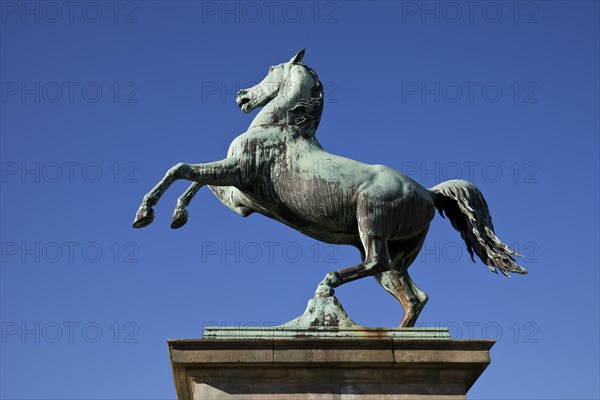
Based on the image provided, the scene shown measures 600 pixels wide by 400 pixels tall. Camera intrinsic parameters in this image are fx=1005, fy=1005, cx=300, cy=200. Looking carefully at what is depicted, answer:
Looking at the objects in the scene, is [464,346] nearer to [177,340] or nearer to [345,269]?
[345,269]

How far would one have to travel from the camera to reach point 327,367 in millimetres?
10445

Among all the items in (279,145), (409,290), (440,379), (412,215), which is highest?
(279,145)

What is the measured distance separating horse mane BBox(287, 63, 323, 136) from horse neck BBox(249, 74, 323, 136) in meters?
0.02

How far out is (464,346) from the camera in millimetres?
10539

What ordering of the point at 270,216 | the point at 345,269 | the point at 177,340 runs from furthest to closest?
the point at 270,216 < the point at 345,269 < the point at 177,340

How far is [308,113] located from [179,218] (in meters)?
2.04

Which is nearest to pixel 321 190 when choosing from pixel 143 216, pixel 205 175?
pixel 205 175

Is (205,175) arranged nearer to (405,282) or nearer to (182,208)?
(182,208)

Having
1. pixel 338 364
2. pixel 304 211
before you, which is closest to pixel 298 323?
pixel 338 364

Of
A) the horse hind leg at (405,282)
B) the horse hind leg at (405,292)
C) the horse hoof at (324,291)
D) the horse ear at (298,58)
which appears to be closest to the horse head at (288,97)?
the horse ear at (298,58)

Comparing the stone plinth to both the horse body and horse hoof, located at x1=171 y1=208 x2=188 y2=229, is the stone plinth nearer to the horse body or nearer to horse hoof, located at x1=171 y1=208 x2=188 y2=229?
the horse body

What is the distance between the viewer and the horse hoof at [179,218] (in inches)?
473

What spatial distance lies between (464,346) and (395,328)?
0.77 meters

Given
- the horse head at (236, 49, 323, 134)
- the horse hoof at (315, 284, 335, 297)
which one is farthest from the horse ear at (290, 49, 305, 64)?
the horse hoof at (315, 284, 335, 297)
